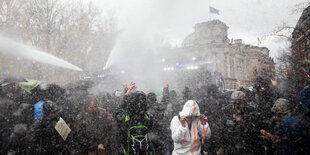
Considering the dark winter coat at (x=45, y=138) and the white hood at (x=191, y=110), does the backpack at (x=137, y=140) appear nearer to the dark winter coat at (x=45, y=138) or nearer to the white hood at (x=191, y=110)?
the white hood at (x=191, y=110)

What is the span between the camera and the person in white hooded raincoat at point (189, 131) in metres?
3.48

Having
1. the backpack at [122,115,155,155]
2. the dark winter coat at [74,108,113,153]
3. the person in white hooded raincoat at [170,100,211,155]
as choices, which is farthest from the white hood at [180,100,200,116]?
the dark winter coat at [74,108,113,153]

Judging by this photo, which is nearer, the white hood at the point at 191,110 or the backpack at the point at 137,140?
the backpack at the point at 137,140

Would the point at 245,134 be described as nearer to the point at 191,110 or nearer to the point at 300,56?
the point at 191,110

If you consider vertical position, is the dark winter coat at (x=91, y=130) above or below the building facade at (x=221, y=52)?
below

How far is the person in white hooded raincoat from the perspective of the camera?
348 cm

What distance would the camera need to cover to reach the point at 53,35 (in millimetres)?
18188

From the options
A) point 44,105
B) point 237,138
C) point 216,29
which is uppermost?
point 216,29

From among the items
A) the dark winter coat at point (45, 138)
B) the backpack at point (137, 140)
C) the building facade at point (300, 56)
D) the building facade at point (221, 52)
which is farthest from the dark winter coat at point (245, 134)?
the building facade at point (221, 52)

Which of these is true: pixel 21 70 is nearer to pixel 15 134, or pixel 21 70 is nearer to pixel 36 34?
pixel 36 34

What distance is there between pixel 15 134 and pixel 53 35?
1640cm

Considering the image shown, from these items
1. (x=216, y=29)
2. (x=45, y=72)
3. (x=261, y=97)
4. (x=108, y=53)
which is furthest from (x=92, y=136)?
(x=216, y=29)

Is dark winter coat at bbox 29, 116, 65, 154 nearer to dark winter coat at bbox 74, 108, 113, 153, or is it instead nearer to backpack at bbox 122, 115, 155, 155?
dark winter coat at bbox 74, 108, 113, 153

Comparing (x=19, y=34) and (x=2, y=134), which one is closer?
(x=2, y=134)
